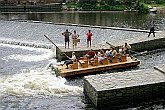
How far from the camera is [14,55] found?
33281mm

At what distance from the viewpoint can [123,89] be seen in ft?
68.0

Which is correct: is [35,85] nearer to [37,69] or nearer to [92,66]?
[37,69]

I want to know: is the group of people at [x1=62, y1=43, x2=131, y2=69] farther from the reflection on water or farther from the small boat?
the reflection on water

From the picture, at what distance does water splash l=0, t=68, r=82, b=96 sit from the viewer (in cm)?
2289

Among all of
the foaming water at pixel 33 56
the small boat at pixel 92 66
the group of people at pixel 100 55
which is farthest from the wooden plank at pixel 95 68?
the foaming water at pixel 33 56

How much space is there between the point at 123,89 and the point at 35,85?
6.59 meters

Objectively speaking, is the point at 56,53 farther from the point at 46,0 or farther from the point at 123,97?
the point at 46,0

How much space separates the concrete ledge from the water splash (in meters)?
1.77

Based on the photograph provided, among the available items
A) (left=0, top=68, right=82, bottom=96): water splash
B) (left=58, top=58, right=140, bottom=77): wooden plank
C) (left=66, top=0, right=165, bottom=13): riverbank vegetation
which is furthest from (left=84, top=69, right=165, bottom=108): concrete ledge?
(left=66, top=0, right=165, bottom=13): riverbank vegetation

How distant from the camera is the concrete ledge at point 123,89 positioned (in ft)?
67.3

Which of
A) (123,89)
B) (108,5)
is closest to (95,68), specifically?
(123,89)

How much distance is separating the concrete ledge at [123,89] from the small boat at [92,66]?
363 centimetres

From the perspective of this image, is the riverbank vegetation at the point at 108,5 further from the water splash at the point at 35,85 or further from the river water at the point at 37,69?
the water splash at the point at 35,85

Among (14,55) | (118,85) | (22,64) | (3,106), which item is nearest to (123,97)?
(118,85)
